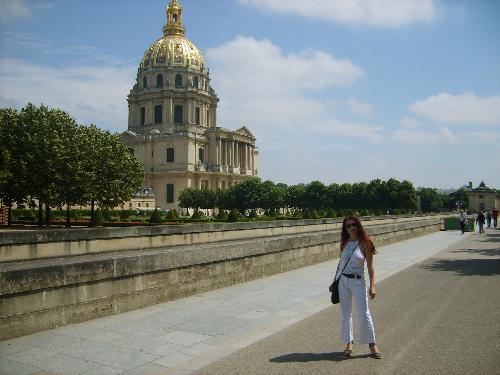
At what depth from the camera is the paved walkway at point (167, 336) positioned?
537 centimetres

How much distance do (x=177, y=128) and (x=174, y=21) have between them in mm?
25725

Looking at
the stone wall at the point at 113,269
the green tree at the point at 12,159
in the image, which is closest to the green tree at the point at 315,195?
the green tree at the point at 12,159

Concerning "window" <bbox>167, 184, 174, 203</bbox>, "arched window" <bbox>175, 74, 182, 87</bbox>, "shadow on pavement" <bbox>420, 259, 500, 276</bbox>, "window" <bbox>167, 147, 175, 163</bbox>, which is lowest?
"shadow on pavement" <bbox>420, 259, 500, 276</bbox>

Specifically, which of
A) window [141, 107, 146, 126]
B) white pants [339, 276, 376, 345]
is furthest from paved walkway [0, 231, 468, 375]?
window [141, 107, 146, 126]

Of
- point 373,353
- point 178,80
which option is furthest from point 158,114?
point 373,353

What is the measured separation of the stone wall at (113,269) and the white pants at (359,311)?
3.69 metres

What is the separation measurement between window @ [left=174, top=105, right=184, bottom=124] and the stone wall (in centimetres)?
9110

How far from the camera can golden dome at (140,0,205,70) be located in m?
106

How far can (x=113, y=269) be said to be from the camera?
766 cm

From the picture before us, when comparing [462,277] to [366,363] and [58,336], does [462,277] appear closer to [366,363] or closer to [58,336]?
[366,363]

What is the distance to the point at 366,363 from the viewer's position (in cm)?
557

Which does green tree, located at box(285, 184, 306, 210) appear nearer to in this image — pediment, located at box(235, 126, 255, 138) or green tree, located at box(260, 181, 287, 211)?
green tree, located at box(260, 181, 287, 211)

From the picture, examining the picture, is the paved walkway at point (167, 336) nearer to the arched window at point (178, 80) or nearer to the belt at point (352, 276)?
the belt at point (352, 276)

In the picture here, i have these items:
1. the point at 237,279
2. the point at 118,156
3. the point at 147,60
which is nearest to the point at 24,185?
the point at 118,156
